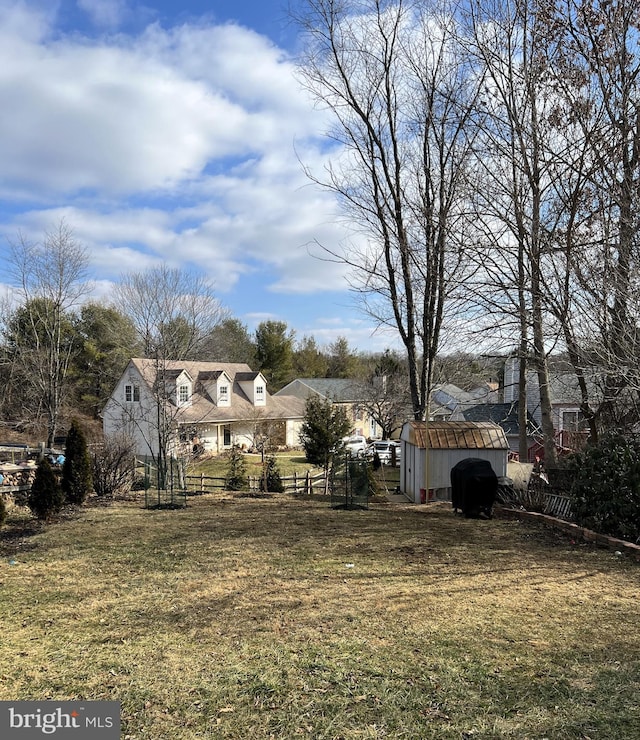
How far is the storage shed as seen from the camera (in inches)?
531

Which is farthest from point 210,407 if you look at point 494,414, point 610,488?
point 610,488

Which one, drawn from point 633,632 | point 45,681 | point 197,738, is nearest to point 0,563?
point 45,681

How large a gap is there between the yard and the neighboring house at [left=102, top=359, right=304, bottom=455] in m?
Answer: 14.9

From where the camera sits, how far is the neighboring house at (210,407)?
949 inches

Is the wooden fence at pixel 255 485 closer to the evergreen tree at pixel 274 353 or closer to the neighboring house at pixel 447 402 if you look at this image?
the neighboring house at pixel 447 402

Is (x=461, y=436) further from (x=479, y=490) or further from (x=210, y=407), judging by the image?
(x=210, y=407)

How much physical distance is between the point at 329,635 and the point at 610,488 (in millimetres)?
5666

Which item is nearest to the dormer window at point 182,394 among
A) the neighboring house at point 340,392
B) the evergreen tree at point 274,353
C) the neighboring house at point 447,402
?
the neighboring house at point 447,402

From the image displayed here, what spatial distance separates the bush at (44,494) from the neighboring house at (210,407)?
11.3 m

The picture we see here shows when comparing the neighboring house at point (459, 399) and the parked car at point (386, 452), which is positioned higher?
the neighboring house at point (459, 399)

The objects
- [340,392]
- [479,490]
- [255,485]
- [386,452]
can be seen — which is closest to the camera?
[479,490]

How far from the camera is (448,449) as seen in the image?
13.7 metres

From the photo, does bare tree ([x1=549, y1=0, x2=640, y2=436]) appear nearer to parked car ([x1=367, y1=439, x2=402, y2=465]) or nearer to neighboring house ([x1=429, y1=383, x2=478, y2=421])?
neighboring house ([x1=429, y1=383, x2=478, y2=421])

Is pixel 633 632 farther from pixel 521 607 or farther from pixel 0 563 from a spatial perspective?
pixel 0 563
